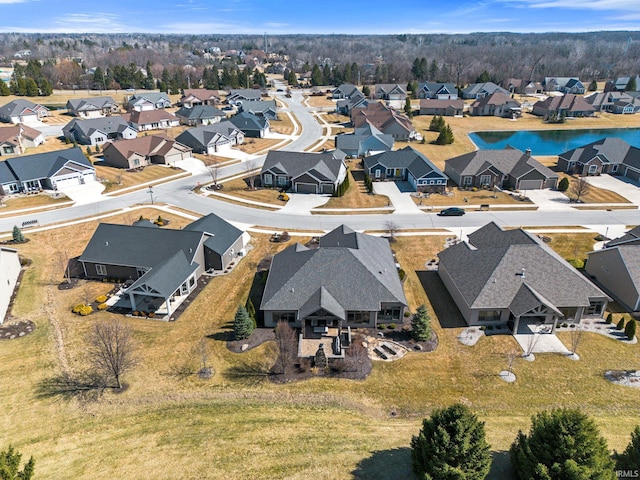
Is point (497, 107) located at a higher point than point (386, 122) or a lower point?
higher

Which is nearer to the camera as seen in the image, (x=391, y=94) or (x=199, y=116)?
(x=199, y=116)

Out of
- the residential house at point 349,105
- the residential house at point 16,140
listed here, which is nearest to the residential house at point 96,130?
the residential house at point 16,140

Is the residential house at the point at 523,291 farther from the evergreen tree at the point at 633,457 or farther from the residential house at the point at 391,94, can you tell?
A: the residential house at the point at 391,94

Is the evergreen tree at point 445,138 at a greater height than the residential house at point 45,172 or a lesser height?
greater

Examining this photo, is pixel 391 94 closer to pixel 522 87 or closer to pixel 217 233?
pixel 522 87

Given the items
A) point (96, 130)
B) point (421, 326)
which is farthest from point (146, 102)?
point (421, 326)

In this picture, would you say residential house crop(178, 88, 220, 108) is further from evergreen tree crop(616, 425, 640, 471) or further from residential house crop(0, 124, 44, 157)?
evergreen tree crop(616, 425, 640, 471)
